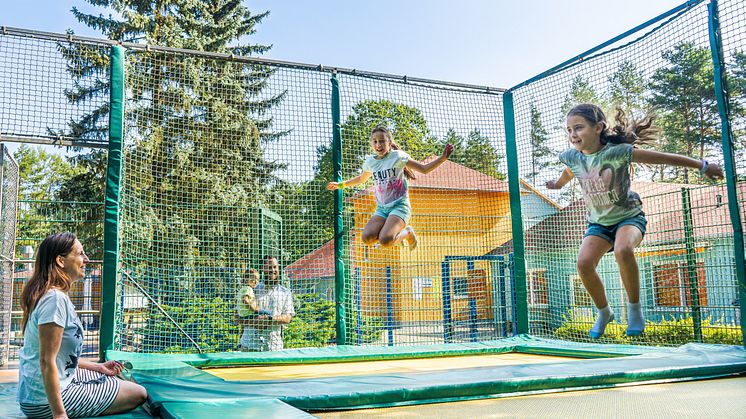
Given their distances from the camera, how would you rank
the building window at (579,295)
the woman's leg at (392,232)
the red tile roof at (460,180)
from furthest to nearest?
the red tile roof at (460,180) → the building window at (579,295) → the woman's leg at (392,232)

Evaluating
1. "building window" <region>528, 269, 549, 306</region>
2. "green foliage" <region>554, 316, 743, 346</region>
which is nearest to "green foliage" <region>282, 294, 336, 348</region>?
"building window" <region>528, 269, 549, 306</region>

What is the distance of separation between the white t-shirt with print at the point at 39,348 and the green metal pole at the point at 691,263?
14.8 feet

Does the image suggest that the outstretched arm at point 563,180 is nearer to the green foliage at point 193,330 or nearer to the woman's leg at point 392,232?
the woman's leg at point 392,232

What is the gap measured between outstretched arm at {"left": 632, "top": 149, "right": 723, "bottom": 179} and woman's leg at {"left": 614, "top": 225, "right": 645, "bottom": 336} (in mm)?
415

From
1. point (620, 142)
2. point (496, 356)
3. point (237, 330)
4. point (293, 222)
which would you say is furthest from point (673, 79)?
point (237, 330)

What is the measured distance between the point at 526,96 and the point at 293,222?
2.78m

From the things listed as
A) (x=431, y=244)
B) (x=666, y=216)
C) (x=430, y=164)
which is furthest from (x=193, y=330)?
(x=666, y=216)

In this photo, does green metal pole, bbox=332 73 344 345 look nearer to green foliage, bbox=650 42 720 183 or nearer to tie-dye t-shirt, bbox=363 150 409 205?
tie-dye t-shirt, bbox=363 150 409 205

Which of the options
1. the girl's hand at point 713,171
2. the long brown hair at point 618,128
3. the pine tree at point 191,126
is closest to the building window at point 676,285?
the long brown hair at point 618,128

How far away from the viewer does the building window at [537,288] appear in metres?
5.97

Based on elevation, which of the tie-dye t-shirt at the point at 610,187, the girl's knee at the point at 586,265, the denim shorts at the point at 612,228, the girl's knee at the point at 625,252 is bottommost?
the girl's knee at the point at 586,265

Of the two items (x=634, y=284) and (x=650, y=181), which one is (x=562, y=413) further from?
(x=650, y=181)

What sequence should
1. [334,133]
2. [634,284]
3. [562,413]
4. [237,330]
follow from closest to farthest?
[562,413] → [634,284] → [334,133] → [237,330]

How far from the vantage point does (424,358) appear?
16.4 ft
